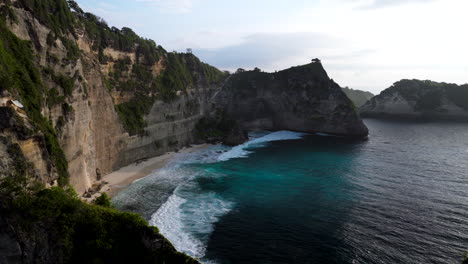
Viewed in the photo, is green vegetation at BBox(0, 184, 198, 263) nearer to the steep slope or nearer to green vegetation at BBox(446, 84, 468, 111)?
the steep slope

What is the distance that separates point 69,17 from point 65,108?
19.2 metres

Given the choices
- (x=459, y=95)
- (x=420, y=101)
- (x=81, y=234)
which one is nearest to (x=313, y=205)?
(x=81, y=234)

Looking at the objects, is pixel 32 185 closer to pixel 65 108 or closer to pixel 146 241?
pixel 146 241

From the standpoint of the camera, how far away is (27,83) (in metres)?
32.0

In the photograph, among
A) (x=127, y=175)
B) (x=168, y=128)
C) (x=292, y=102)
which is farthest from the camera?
(x=292, y=102)

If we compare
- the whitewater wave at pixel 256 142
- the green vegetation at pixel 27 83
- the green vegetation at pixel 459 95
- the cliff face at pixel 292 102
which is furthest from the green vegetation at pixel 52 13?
the green vegetation at pixel 459 95

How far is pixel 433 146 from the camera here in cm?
8056

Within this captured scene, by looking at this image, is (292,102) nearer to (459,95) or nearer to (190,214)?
(190,214)

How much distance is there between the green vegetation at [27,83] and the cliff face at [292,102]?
8280 cm

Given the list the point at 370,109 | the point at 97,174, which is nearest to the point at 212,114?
the point at 97,174

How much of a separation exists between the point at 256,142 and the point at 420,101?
109933 mm

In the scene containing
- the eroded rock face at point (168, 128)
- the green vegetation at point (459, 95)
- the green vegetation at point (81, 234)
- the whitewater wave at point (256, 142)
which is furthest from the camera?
the green vegetation at point (459, 95)

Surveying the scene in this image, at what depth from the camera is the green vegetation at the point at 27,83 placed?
30.0 m

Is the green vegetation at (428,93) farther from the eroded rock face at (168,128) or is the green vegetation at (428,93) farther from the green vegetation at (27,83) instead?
the green vegetation at (27,83)
